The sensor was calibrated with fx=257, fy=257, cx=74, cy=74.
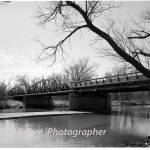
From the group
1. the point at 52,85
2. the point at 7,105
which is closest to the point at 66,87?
the point at 52,85

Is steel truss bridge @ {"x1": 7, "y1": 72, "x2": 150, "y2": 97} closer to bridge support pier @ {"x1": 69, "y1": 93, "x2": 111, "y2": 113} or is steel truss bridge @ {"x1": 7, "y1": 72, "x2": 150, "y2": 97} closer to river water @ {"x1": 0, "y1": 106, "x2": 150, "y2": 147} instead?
bridge support pier @ {"x1": 69, "y1": 93, "x2": 111, "y2": 113}

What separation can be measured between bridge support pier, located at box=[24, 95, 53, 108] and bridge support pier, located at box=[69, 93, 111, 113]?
28.6 m

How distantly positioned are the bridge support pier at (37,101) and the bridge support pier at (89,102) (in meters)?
28.6

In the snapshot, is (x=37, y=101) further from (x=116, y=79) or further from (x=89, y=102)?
(x=116, y=79)

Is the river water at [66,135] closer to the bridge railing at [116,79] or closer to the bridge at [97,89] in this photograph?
the bridge railing at [116,79]

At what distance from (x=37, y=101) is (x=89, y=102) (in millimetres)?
32879

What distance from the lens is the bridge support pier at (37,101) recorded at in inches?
3241

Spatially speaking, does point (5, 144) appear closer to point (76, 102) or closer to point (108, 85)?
→ point (108, 85)

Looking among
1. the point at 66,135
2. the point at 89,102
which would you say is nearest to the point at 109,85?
the point at 89,102

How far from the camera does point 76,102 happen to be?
52.0 meters

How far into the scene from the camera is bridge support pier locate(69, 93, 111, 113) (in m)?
51.8

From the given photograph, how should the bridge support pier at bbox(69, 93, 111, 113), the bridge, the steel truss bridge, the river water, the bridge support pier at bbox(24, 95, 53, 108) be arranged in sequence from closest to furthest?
1. the river water
2. the steel truss bridge
3. the bridge
4. the bridge support pier at bbox(69, 93, 111, 113)
5. the bridge support pier at bbox(24, 95, 53, 108)

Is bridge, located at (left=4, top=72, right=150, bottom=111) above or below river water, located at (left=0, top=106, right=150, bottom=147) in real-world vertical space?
above

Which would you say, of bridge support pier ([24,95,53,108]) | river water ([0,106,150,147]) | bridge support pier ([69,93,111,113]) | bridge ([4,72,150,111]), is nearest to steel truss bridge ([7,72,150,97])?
bridge ([4,72,150,111])
